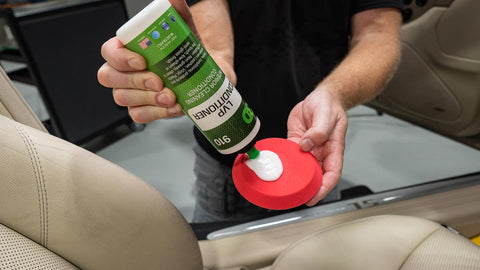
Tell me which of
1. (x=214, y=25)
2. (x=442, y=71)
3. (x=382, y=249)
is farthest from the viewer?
(x=442, y=71)

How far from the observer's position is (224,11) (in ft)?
2.07

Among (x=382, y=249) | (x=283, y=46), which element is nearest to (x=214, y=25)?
(x=283, y=46)

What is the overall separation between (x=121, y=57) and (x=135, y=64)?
0.02m

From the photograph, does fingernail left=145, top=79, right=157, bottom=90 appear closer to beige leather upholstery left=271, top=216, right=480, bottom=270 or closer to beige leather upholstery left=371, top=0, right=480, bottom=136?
beige leather upholstery left=271, top=216, right=480, bottom=270

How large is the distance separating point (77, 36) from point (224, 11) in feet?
3.04

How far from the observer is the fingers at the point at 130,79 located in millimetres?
325

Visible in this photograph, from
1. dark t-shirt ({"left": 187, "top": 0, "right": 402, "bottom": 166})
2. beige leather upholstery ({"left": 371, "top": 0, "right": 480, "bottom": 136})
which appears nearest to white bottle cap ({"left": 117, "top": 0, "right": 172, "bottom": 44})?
dark t-shirt ({"left": 187, "top": 0, "right": 402, "bottom": 166})

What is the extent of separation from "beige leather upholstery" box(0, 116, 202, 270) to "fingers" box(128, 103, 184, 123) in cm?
8

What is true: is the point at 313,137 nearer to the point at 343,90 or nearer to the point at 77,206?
the point at 343,90

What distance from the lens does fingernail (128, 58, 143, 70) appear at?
305 millimetres

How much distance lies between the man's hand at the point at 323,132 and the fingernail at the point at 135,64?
0.77ft

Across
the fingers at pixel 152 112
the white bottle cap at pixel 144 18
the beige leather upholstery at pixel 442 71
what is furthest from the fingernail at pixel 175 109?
the beige leather upholstery at pixel 442 71

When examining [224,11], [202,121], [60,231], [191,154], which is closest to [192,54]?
[202,121]

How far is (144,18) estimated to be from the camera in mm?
280
